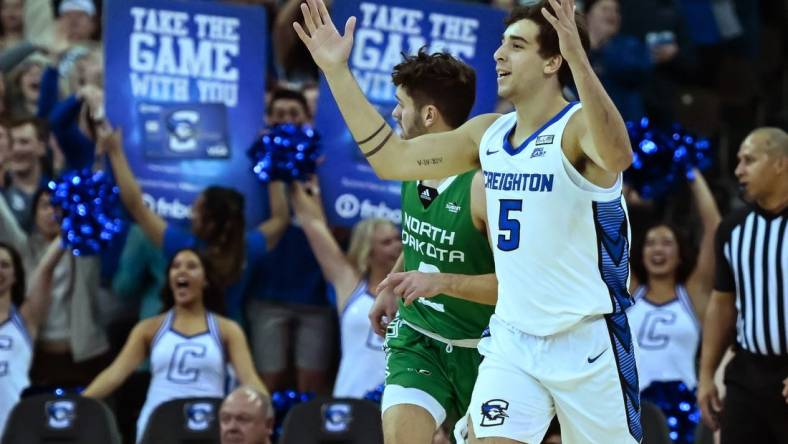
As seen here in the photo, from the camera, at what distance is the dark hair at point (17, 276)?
8875 mm

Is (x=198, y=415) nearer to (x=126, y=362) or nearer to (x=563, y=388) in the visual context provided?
(x=126, y=362)

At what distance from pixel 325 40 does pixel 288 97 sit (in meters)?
4.75

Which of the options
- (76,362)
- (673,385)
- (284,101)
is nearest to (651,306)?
(673,385)

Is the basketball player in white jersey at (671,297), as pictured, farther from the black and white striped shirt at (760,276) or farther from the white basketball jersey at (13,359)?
the white basketball jersey at (13,359)

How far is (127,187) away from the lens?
9305 millimetres

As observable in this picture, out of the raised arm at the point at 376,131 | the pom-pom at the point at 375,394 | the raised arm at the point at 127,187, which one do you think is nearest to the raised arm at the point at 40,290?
the raised arm at the point at 127,187

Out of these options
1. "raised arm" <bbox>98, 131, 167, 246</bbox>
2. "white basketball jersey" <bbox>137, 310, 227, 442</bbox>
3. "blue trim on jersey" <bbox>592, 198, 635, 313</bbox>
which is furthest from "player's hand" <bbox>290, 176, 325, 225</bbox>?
"blue trim on jersey" <bbox>592, 198, 635, 313</bbox>

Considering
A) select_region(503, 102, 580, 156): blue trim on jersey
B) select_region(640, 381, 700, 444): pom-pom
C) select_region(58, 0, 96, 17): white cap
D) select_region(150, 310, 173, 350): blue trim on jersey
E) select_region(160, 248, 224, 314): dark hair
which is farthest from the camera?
select_region(58, 0, 96, 17): white cap

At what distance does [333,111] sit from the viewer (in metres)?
9.58

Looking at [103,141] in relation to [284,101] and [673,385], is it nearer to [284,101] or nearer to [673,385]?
[284,101]

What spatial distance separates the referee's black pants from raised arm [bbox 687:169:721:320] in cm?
173

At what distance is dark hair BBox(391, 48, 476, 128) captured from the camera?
20.4 feet

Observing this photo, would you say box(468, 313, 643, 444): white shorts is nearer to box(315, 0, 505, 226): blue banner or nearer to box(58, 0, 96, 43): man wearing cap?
box(315, 0, 505, 226): blue banner

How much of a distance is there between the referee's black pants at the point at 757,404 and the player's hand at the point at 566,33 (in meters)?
2.94
